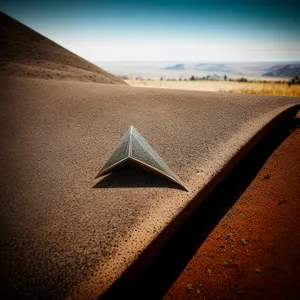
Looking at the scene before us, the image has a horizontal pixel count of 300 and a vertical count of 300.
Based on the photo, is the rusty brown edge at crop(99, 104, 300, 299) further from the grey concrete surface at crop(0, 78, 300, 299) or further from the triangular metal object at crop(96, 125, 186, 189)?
the triangular metal object at crop(96, 125, 186, 189)

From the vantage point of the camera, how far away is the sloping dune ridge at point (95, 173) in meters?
1.87

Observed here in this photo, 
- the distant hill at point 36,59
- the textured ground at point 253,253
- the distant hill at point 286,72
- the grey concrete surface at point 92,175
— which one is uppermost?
the distant hill at point 286,72

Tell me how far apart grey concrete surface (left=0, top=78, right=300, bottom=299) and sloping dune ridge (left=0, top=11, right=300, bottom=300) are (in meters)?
0.01

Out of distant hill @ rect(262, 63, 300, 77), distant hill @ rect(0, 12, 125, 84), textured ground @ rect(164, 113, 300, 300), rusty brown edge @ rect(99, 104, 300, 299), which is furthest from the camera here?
distant hill @ rect(262, 63, 300, 77)

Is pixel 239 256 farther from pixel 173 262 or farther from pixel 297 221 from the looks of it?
pixel 297 221

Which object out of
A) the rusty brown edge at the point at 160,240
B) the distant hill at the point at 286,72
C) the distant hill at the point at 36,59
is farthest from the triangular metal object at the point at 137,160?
the distant hill at the point at 286,72

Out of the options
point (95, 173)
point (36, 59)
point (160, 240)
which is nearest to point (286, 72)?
point (36, 59)

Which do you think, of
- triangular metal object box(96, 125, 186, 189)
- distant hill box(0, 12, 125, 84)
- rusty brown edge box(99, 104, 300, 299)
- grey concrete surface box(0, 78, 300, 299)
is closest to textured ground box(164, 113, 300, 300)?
rusty brown edge box(99, 104, 300, 299)

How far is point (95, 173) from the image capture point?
10.4 ft

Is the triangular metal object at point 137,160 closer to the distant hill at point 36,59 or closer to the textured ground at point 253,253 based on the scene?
the textured ground at point 253,253

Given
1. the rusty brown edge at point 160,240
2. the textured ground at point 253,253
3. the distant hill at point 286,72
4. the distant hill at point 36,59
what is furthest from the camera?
the distant hill at point 286,72

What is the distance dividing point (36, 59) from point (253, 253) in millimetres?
11984

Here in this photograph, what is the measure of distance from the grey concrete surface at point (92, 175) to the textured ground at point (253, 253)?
495mm

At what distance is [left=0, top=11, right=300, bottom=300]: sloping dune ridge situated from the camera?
1.87 meters
